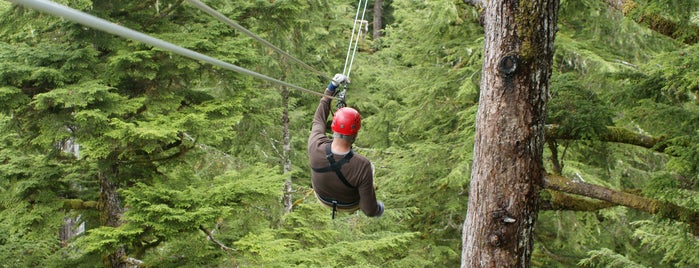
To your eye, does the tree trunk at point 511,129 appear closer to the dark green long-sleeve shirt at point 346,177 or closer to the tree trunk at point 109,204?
the dark green long-sleeve shirt at point 346,177

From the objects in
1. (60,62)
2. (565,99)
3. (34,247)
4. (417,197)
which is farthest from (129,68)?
(417,197)

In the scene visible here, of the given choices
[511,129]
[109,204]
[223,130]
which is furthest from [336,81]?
[109,204]

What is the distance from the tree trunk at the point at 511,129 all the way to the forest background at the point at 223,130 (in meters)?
1.11

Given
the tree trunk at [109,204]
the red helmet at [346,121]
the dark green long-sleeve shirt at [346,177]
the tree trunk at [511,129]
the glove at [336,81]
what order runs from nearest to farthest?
the tree trunk at [511,129] < the red helmet at [346,121] < the dark green long-sleeve shirt at [346,177] < the glove at [336,81] < the tree trunk at [109,204]

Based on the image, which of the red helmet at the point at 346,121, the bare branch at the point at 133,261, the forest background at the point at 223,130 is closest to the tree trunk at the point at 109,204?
the forest background at the point at 223,130

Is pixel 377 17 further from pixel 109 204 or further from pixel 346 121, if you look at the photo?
pixel 346 121

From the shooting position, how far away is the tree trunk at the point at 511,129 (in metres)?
3.92

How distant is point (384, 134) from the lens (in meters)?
16.0

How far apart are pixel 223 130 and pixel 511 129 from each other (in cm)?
401

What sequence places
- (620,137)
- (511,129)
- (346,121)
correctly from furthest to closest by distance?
(620,137) < (346,121) < (511,129)

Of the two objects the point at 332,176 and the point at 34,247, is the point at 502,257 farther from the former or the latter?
the point at 34,247

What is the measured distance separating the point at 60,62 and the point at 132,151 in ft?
4.70

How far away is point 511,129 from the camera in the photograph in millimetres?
3998

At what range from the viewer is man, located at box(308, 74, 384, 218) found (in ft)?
14.3
